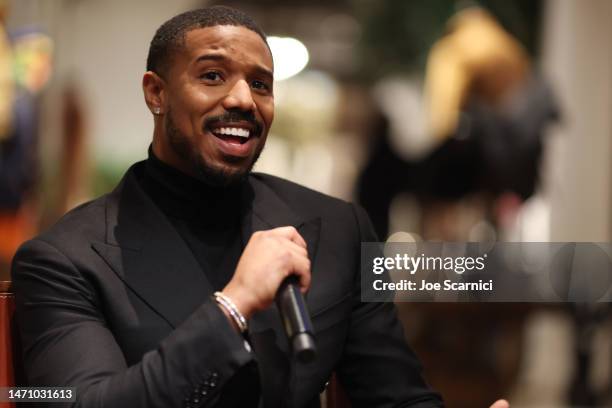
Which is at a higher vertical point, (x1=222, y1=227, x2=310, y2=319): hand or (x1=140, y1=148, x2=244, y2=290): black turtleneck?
(x1=140, y1=148, x2=244, y2=290): black turtleneck

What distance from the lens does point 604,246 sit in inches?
71.8

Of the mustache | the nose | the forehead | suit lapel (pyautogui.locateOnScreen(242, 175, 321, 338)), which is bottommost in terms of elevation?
suit lapel (pyautogui.locateOnScreen(242, 175, 321, 338))

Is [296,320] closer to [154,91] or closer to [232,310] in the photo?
[232,310]

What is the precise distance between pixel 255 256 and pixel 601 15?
3.58m

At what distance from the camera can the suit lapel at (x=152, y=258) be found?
141 cm

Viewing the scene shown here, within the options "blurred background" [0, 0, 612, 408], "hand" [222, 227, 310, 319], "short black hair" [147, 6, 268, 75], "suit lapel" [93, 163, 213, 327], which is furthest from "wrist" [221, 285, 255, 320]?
"blurred background" [0, 0, 612, 408]

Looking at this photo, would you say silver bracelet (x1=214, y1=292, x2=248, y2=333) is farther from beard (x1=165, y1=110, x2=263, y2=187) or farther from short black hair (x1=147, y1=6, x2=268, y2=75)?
short black hair (x1=147, y1=6, x2=268, y2=75)

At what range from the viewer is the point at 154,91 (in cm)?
148

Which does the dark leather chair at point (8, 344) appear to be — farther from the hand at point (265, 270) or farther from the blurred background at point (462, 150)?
the blurred background at point (462, 150)

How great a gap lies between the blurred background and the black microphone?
1.13 metres

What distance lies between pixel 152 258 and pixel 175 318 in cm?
10

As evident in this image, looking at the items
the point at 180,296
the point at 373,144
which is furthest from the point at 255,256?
the point at 373,144

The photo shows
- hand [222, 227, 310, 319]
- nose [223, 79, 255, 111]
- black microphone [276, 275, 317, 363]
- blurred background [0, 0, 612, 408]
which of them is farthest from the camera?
blurred background [0, 0, 612, 408]

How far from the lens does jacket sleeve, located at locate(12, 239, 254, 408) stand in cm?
127
